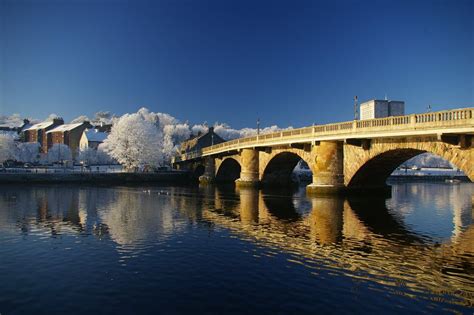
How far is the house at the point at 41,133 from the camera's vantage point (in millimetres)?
141875

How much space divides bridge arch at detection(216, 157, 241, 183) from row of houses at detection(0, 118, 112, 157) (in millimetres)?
63157

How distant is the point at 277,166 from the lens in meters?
59.9

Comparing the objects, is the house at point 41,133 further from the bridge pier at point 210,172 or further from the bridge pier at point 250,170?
the bridge pier at point 250,170

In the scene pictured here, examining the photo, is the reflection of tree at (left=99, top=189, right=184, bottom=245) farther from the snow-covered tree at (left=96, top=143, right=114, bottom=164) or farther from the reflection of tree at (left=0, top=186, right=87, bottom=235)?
the snow-covered tree at (left=96, top=143, right=114, bottom=164)

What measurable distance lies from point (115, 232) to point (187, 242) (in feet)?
15.8

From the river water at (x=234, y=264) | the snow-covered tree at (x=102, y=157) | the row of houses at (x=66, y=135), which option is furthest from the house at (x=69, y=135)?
the river water at (x=234, y=264)

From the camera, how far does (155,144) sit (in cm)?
8938

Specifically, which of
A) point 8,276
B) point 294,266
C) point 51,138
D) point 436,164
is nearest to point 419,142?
point 294,266

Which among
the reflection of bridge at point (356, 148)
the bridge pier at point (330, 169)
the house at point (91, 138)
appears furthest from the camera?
the house at point (91, 138)

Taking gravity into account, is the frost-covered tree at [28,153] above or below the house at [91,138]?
below

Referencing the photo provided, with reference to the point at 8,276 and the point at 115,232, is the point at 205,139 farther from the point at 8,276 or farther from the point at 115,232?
the point at 8,276

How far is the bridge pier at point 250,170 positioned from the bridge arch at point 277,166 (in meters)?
1.14

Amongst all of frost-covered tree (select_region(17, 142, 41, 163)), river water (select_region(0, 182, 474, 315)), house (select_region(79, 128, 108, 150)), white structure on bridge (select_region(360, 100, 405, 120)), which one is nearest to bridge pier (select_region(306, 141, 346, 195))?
river water (select_region(0, 182, 474, 315))

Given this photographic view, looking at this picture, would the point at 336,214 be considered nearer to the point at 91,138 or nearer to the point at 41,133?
the point at 91,138
